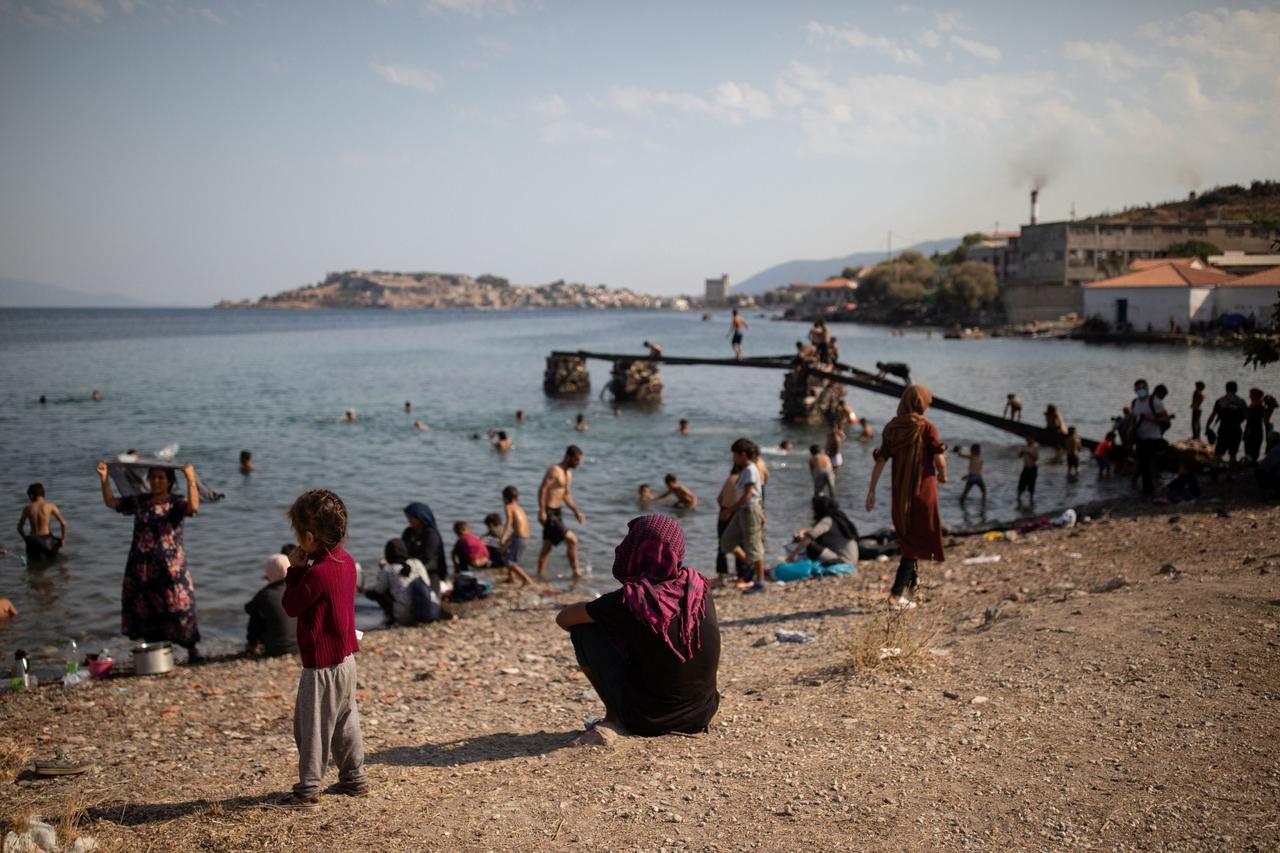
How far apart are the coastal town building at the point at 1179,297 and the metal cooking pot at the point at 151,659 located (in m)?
64.3

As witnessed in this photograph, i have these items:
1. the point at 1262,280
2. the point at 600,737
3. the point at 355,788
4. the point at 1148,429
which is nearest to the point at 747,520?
the point at 600,737

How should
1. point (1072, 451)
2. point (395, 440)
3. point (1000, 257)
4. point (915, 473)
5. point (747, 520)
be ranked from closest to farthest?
point (915, 473)
point (747, 520)
point (1072, 451)
point (395, 440)
point (1000, 257)

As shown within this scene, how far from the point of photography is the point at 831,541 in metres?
11.1

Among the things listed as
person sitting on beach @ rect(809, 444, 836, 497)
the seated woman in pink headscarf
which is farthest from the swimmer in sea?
the seated woman in pink headscarf

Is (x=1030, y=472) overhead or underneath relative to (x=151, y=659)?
overhead

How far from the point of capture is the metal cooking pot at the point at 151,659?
307 inches

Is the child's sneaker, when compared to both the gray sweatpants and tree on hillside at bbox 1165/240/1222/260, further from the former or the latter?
tree on hillside at bbox 1165/240/1222/260

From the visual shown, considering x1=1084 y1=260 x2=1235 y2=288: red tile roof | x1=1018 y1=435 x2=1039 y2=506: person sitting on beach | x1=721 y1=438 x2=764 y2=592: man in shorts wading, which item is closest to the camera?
x1=721 y1=438 x2=764 y2=592: man in shorts wading

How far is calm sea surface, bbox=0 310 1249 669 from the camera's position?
13.4 meters

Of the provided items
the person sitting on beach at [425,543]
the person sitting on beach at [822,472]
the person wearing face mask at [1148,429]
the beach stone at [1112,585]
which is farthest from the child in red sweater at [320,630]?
the person wearing face mask at [1148,429]

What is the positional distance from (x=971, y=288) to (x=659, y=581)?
10422 cm

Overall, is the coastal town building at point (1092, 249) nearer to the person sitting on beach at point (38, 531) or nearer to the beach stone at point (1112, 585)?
the beach stone at point (1112, 585)

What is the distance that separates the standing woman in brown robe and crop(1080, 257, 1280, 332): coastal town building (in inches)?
2383

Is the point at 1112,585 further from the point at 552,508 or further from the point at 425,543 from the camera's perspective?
the point at 425,543
